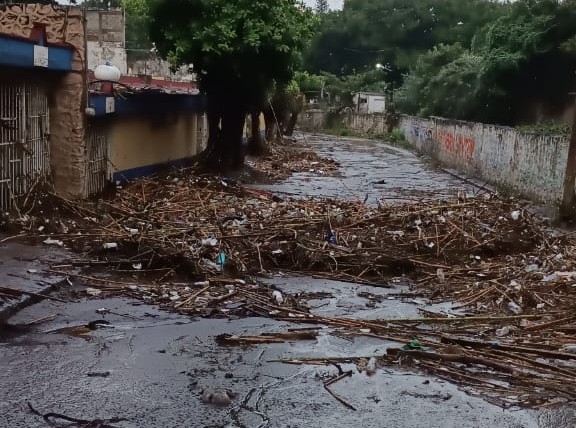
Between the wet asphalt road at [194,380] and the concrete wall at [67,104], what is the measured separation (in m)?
5.10

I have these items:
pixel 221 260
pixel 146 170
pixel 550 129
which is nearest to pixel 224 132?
pixel 146 170

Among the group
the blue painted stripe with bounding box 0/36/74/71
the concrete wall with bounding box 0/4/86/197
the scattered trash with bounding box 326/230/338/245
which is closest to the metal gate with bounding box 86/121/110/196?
the concrete wall with bounding box 0/4/86/197

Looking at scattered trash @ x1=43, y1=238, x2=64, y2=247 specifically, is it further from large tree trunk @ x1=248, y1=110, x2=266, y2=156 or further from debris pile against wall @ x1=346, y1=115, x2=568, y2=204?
large tree trunk @ x1=248, y1=110, x2=266, y2=156

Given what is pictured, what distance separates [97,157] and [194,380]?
9.72m

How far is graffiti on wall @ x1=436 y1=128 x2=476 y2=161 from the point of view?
87.7 ft

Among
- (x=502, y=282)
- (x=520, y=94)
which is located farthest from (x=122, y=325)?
(x=520, y=94)

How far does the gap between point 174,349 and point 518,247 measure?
248 inches

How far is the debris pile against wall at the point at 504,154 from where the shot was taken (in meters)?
17.8

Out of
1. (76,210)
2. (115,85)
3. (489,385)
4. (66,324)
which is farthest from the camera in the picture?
(115,85)

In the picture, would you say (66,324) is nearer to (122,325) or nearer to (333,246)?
(122,325)

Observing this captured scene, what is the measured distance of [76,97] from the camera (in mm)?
12875

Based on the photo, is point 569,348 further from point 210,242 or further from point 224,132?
point 224,132

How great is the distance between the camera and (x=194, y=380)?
5.95m

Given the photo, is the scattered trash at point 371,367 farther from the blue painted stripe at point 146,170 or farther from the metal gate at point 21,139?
the blue painted stripe at point 146,170
